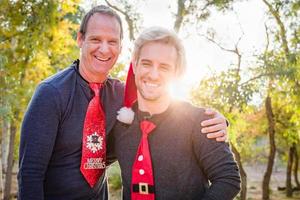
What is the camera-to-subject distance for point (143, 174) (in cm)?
253

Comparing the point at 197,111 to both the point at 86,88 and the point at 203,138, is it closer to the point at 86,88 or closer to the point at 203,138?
the point at 203,138


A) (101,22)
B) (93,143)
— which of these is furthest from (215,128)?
(101,22)

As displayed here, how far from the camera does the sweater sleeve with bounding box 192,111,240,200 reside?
2.35m

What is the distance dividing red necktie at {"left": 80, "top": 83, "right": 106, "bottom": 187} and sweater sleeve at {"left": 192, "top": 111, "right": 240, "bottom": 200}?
30.0 inches

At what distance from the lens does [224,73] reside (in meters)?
10.7

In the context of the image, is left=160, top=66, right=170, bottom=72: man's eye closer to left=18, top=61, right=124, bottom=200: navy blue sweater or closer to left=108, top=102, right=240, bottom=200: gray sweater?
left=108, top=102, right=240, bottom=200: gray sweater

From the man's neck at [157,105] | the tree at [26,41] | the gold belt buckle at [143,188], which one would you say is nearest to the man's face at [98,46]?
the man's neck at [157,105]

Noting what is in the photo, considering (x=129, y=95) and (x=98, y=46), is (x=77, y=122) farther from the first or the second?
(x=98, y=46)

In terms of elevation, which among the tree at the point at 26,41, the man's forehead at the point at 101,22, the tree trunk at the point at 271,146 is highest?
the tree at the point at 26,41

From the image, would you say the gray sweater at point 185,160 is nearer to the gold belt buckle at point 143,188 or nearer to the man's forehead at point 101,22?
the gold belt buckle at point 143,188

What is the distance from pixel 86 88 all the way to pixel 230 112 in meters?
8.02

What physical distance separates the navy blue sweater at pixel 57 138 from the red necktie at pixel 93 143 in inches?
1.3

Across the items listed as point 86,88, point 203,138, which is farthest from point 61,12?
point 203,138

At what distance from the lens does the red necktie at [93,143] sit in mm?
2850
